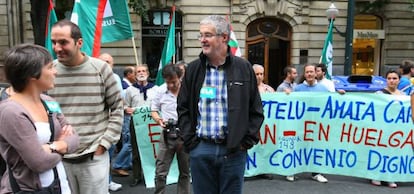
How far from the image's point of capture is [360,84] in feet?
28.9

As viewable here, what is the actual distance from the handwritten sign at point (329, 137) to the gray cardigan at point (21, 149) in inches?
132

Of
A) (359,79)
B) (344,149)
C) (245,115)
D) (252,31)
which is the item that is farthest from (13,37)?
(245,115)

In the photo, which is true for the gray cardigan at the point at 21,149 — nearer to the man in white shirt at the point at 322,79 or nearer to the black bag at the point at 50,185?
the black bag at the point at 50,185

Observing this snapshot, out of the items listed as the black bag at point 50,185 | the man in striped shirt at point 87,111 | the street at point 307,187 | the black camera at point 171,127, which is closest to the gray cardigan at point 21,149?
the black bag at point 50,185

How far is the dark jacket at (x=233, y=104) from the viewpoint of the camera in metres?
2.77

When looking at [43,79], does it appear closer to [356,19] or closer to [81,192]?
[81,192]

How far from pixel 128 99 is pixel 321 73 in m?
3.11

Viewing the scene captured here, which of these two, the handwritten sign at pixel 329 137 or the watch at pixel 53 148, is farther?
the handwritten sign at pixel 329 137

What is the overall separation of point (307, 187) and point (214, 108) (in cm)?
297

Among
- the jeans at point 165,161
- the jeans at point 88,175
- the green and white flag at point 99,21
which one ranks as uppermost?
the green and white flag at point 99,21

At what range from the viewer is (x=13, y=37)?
15.5 meters

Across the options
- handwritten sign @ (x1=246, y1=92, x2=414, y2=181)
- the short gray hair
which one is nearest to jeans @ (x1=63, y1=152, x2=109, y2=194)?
the short gray hair

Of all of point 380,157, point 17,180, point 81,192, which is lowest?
point 380,157

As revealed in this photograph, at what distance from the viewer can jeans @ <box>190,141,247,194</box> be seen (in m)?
2.85
